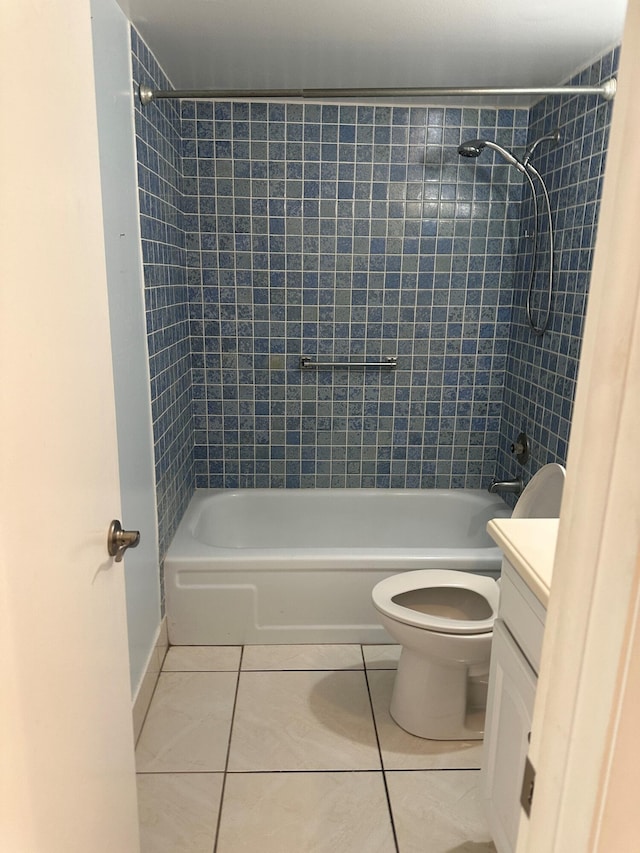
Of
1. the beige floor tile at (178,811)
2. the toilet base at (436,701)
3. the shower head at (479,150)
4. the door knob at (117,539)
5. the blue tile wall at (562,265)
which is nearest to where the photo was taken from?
the door knob at (117,539)

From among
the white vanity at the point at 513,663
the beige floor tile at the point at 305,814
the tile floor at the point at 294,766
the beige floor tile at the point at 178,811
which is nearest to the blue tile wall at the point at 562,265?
the white vanity at the point at 513,663

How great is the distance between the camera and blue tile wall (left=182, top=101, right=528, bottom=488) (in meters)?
2.85

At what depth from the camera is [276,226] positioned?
115 inches

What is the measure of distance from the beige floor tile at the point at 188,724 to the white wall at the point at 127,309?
0.16 meters

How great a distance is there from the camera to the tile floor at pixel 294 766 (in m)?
1.72

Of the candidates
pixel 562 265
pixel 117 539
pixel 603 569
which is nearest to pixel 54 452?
pixel 117 539

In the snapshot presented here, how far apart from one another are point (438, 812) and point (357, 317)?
2029 millimetres

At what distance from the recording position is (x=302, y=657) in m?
2.52

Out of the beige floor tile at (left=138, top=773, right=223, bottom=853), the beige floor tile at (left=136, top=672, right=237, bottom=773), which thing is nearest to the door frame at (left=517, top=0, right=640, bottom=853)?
the beige floor tile at (left=138, top=773, right=223, bottom=853)

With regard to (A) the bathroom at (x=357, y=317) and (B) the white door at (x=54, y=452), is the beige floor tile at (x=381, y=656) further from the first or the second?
(B) the white door at (x=54, y=452)

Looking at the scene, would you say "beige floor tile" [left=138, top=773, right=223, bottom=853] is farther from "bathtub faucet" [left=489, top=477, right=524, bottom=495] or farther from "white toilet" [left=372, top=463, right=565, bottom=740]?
"bathtub faucet" [left=489, top=477, right=524, bottom=495]

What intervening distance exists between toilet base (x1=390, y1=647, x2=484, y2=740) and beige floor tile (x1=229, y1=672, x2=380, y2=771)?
0.53 ft

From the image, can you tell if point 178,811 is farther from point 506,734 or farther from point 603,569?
point 603,569

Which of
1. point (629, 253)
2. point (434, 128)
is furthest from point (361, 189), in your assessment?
point (629, 253)
